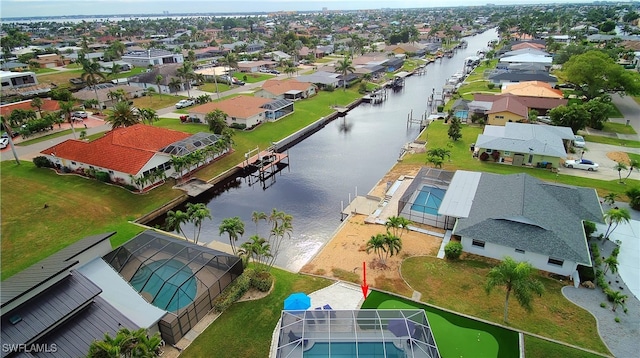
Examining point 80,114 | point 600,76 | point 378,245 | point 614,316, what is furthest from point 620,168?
point 80,114

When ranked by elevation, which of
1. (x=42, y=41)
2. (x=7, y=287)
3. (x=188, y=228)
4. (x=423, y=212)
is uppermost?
(x=42, y=41)

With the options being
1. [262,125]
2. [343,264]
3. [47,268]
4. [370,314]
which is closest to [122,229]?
[47,268]

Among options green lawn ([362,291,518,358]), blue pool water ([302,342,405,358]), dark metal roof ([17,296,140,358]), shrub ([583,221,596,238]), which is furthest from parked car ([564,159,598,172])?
dark metal roof ([17,296,140,358])

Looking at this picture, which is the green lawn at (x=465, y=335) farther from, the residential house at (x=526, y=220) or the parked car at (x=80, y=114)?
the parked car at (x=80, y=114)

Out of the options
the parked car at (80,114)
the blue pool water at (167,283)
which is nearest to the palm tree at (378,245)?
the blue pool water at (167,283)

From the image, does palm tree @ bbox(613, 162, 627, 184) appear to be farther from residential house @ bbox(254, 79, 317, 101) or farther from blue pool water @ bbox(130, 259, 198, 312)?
residential house @ bbox(254, 79, 317, 101)

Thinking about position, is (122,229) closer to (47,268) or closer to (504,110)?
(47,268)
